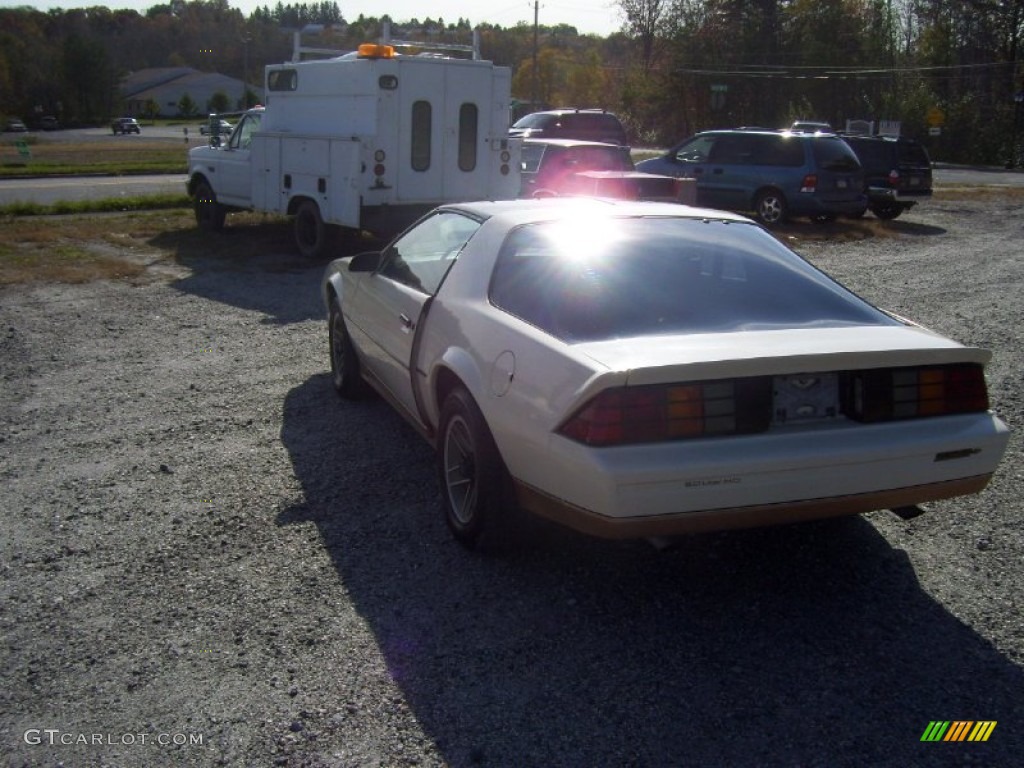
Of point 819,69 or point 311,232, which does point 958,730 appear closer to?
point 311,232

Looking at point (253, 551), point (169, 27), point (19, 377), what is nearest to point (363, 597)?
point (253, 551)

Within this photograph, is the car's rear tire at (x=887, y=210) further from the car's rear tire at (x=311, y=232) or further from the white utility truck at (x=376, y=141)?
the car's rear tire at (x=311, y=232)

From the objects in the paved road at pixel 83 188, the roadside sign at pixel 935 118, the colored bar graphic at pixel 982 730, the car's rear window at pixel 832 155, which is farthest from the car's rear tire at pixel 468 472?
the roadside sign at pixel 935 118

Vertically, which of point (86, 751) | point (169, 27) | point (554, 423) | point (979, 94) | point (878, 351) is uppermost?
point (169, 27)

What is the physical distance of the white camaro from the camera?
361 cm

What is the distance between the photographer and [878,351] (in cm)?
383

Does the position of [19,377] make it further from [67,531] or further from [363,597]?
[363,597]

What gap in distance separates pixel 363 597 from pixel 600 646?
998 millimetres

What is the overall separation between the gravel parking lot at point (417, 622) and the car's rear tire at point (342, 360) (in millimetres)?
358

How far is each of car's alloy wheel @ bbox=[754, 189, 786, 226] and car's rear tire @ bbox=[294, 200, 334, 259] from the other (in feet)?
27.8

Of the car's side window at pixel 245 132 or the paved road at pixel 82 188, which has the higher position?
the car's side window at pixel 245 132

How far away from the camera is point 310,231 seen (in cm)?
1365

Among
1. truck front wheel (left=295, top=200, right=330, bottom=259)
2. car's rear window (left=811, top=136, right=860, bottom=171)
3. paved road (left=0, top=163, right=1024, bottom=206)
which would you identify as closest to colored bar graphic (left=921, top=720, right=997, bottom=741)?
truck front wheel (left=295, top=200, right=330, bottom=259)
